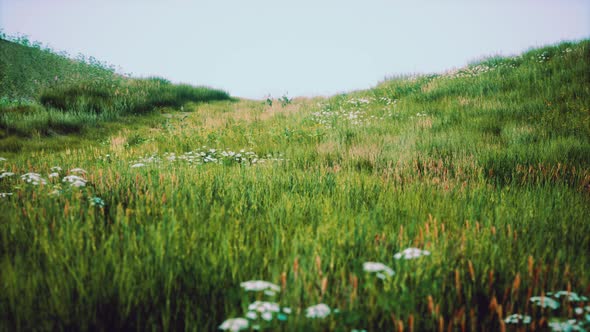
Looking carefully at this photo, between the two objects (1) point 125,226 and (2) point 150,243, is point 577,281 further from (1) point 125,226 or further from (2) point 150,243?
(1) point 125,226

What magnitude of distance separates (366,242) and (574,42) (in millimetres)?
15962

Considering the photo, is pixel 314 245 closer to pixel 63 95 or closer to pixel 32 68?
pixel 63 95

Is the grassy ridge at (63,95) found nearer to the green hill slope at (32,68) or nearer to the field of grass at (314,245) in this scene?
the green hill slope at (32,68)

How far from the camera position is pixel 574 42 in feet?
42.7

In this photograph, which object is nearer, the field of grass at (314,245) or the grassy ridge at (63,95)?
the field of grass at (314,245)

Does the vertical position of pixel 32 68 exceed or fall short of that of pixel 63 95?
it exceeds it

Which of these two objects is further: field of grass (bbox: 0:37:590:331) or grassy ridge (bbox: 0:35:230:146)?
grassy ridge (bbox: 0:35:230:146)

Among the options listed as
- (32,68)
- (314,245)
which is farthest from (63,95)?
(314,245)

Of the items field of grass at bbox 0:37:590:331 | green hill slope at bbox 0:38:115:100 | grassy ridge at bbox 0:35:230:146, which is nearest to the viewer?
field of grass at bbox 0:37:590:331

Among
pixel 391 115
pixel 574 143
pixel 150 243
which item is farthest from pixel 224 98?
pixel 150 243

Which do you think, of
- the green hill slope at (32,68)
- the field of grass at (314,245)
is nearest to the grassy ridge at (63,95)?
the green hill slope at (32,68)

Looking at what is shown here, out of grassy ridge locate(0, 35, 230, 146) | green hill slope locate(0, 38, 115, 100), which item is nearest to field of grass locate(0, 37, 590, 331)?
grassy ridge locate(0, 35, 230, 146)

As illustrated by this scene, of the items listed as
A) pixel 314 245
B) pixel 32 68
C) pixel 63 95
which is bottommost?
pixel 314 245

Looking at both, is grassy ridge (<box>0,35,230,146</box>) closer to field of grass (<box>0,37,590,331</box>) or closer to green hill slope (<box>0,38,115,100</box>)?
green hill slope (<box>0,38,115,100</box>)
